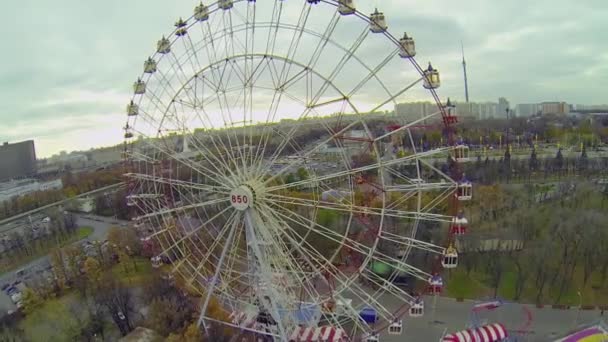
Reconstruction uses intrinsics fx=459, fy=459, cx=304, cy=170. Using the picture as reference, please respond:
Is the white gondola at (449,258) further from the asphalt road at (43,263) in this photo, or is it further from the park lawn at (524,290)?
the asphalt road at (43,263)

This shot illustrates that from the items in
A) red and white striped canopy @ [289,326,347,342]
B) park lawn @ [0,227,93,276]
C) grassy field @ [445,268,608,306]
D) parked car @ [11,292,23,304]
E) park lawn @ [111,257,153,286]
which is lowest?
grassy field @ [445,268,608,306]

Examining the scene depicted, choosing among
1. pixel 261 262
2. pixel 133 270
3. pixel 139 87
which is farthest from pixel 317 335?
pixel 133 270

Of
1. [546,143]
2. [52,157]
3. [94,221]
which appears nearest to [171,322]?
[94,221]

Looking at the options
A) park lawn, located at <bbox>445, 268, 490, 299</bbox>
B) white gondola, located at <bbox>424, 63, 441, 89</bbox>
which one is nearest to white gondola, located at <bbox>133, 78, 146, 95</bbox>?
white gondola, located at <bbox>424, 63, 441, 89</bbox>

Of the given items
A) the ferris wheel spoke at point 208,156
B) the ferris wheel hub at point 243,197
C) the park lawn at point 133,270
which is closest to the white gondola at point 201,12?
the ferris wheel spoke at point 208,156

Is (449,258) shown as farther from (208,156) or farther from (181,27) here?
(181,27)

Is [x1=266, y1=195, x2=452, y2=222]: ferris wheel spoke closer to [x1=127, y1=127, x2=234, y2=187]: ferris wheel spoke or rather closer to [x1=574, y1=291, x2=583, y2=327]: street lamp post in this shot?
[x1=127, y1=127, x2=234, y2=187]: ferris wheel spoke

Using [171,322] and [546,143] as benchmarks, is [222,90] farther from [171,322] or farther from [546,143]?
[546,143]
